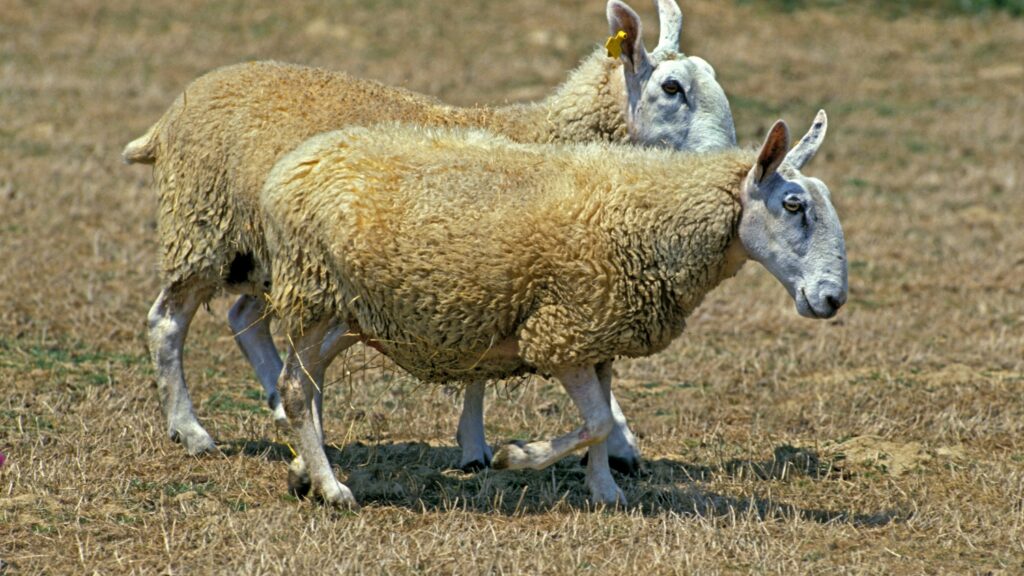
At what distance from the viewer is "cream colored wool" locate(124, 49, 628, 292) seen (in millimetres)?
6480

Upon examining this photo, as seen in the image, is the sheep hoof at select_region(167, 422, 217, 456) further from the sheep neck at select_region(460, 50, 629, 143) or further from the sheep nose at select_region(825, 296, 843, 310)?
the sheep nose at select_region(825, 296, 843, 310)

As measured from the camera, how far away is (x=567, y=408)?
25.7 feet

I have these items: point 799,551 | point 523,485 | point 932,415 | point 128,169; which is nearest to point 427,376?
point 523,485

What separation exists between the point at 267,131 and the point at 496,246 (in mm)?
1489

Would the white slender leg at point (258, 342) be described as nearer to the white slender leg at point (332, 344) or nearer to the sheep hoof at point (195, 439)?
the sheep hoof at point (195, 439)

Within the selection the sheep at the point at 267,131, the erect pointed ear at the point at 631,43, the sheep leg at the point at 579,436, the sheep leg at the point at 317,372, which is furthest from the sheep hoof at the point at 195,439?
the erect pointed ear at the point at 631,43

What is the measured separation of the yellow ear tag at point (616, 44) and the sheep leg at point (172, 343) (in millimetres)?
2314

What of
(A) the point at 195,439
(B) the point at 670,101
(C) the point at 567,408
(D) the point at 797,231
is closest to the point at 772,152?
(D) the point at 797,231

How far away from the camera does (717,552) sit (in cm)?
534

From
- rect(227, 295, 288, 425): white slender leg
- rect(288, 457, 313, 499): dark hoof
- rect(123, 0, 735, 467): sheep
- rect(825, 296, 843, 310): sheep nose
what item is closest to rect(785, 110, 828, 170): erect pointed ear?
rect(825, 296, 843, 310): sheep nose

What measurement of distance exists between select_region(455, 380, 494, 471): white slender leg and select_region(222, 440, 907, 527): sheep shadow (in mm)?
82

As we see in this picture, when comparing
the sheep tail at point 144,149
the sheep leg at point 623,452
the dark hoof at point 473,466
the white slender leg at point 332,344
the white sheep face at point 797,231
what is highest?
the white sheep face at point 797,231

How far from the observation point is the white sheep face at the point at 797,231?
568 centimetres

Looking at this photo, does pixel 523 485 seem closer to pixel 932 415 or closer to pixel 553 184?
pixel 553 184
